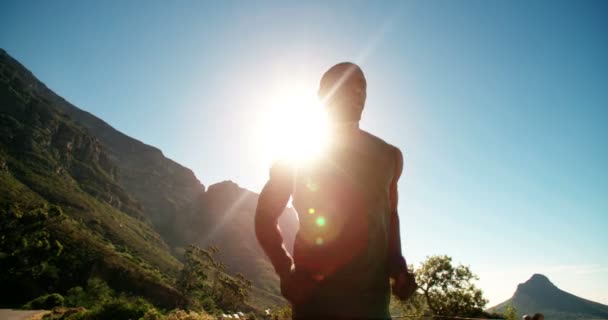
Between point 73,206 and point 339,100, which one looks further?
point 73,206

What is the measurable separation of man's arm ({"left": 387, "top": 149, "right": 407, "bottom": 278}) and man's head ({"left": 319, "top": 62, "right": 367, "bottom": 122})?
41 cm

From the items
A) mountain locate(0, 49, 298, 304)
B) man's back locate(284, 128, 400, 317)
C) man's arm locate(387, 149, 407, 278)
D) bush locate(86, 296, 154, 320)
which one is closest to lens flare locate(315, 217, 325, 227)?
man's back locate(284, 128, 400, 317)

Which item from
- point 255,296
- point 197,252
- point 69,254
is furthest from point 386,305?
point 255,296

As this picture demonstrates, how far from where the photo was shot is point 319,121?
1.75 metres

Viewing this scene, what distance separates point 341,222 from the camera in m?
1.39

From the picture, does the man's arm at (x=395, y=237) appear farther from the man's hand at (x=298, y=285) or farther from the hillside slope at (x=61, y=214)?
the hillside slope at (x=61, y=214)

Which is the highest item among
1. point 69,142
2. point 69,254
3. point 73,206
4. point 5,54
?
point 5,54

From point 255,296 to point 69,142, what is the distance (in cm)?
10330

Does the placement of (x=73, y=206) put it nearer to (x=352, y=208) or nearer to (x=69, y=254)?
(x=69, y=254)

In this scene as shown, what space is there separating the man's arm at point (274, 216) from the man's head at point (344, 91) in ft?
1.36

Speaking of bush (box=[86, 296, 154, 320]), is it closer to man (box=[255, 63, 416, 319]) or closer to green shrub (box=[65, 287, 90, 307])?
man (box=[255, 63, 416, 319])

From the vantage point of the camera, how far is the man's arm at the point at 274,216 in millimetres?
1333

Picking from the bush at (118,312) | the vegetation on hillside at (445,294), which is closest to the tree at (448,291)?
the vegetation on hillside at (445,294)

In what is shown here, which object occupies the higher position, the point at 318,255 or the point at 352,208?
the point at 352,208
